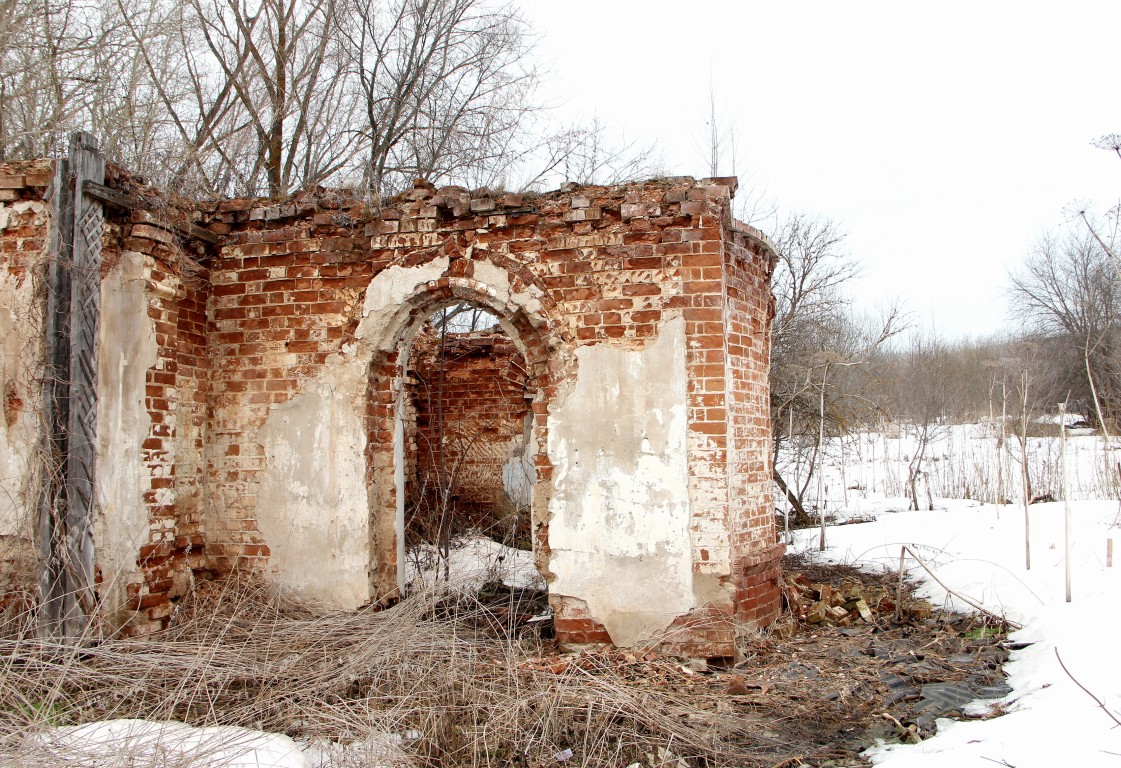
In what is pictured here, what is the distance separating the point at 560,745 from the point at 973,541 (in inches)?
225

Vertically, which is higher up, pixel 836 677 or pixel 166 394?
pixel 166 394

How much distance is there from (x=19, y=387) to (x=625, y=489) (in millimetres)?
3863

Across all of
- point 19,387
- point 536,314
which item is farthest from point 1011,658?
point 19,387

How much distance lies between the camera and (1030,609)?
537cm

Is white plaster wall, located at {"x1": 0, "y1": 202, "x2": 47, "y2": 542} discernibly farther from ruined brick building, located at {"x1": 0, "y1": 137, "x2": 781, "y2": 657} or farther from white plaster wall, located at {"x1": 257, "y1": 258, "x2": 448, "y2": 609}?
white plaster wall, located at {"x1": 257, "y1": 258, "x2": 448, "y2": 609}

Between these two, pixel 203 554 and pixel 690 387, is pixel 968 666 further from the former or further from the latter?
pixel 203 554

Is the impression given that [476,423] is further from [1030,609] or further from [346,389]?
[1030,609]

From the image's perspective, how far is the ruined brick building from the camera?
4676mm

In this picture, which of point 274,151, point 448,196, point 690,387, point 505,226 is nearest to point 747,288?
point 690,387

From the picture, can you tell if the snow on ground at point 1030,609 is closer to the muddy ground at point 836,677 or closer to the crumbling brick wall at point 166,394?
the muddy ground at point 836,677

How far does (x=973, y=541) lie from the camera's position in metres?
7.51

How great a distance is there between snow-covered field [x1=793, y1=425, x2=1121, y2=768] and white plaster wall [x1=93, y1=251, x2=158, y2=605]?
14.7 ft

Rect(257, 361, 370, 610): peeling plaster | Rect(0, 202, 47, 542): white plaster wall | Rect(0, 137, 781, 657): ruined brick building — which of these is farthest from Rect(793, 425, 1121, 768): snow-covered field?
Rect(0, 202, 47, 542): white plaster wall

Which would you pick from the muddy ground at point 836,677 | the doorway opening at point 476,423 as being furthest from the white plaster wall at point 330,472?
the doorway opening at point 476,423
